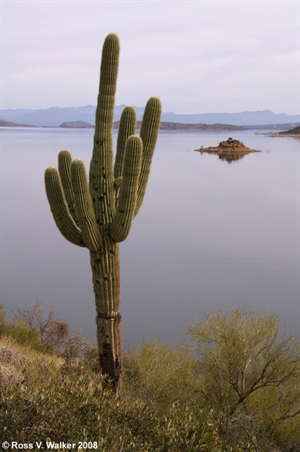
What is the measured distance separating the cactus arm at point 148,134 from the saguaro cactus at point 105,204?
20 mm

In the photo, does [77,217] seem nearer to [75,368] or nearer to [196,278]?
[75,368]

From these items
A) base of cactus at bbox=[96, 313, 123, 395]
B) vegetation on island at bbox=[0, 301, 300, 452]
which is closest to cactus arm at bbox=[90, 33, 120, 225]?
base of cactus at bbox=[96, 313, 123, 395]

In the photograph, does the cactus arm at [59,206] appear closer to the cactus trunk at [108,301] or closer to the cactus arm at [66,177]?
the cactus arm at [66,177]

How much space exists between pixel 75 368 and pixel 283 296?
13348mm

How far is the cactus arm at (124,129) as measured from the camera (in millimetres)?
9625

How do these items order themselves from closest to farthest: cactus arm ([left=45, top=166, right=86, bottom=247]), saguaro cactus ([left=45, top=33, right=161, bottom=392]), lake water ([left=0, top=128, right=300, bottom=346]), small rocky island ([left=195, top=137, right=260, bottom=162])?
saguaro cactus ([left=45, top=33, right=161, bottom=392])
cactus arm ([left=45, top=166, right=86, bottom=247])
lake water ([left=0, top=128, right=300, bottom=346])
small rocky island ([left=195, top=137, right=260, bottom=162])

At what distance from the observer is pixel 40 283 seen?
21969 millimetres

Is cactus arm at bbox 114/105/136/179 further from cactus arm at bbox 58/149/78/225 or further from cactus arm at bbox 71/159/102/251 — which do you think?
cactus arm at bbox 71/159/102/251

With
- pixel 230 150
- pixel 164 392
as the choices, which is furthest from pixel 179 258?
pixel 230 150

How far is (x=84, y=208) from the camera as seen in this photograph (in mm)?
8406

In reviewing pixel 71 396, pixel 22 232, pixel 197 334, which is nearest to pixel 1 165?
pixel 22 232

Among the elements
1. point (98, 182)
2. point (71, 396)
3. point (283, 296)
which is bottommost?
point (283, 296)

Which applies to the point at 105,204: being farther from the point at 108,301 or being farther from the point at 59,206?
the point at 108,301

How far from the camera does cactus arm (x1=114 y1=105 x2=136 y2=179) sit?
9.62 m
